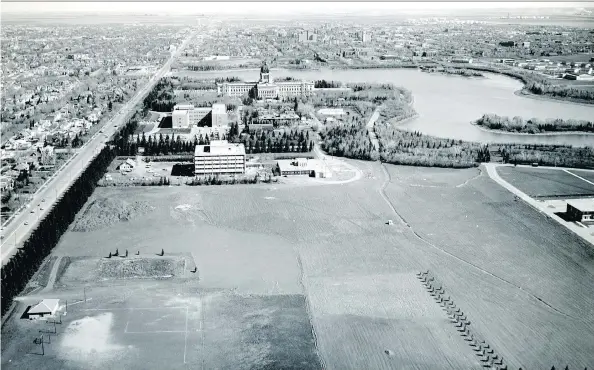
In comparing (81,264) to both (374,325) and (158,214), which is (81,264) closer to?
(158,214)

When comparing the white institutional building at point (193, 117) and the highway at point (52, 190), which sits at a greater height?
the white institutional building at point (193, 117)

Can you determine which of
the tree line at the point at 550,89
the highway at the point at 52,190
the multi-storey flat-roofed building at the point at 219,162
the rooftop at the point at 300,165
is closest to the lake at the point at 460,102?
the tree line at the point at 550,89

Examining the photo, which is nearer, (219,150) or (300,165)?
(219,150)

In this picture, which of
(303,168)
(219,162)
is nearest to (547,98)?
(303,168)

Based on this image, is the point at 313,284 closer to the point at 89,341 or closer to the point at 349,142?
the point at 89,341

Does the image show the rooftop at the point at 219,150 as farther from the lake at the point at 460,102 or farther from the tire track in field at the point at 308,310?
the lake at the point at 460,102

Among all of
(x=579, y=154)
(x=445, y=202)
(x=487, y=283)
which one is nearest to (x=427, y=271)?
(x=487, y=283)
